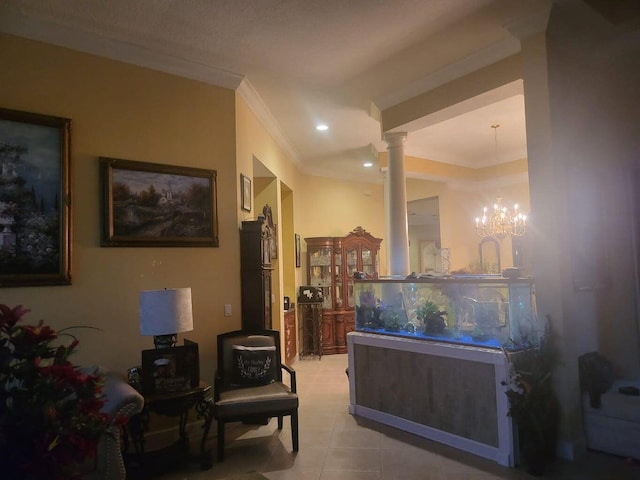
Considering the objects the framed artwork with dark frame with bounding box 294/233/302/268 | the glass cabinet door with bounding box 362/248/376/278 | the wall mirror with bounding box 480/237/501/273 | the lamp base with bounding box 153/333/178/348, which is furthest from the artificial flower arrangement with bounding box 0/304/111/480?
the wall mirror with bounding box 480/237/501/273

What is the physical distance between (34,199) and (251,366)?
2.15 metres

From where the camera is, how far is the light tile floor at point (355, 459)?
9.17ft

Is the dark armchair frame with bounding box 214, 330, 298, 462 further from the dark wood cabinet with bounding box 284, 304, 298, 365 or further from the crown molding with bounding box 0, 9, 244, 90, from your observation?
the crown molding with bounding box 0, 9, 244, 90

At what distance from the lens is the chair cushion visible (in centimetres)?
308

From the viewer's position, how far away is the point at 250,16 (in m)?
3.04

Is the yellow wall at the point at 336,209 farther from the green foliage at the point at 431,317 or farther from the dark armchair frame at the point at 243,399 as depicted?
the green foliage at the point at 431,317

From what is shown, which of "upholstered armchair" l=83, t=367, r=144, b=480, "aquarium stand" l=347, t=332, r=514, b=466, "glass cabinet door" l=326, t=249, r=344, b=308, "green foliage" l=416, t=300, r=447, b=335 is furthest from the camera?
"glass cabinet door" l=326, t=249, r=344, b=308

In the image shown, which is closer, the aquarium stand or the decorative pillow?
the aquarium stand

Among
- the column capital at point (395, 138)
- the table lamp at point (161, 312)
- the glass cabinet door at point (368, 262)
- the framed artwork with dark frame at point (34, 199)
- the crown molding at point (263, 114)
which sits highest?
the crown molding at point (263, 114)

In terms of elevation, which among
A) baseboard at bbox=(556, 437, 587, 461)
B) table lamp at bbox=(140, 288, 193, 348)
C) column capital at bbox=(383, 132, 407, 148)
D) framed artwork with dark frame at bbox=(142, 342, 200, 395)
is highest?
column capital at bbox=(383, 132, 407, 148)

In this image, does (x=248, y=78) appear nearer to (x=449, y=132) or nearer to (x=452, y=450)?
(x=449, y=132)

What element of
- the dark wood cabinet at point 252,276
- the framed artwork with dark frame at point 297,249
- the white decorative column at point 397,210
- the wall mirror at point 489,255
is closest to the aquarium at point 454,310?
the white decorative column at point 397,210

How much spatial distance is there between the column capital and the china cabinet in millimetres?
2791

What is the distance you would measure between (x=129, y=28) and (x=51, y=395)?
2922 millimetres
